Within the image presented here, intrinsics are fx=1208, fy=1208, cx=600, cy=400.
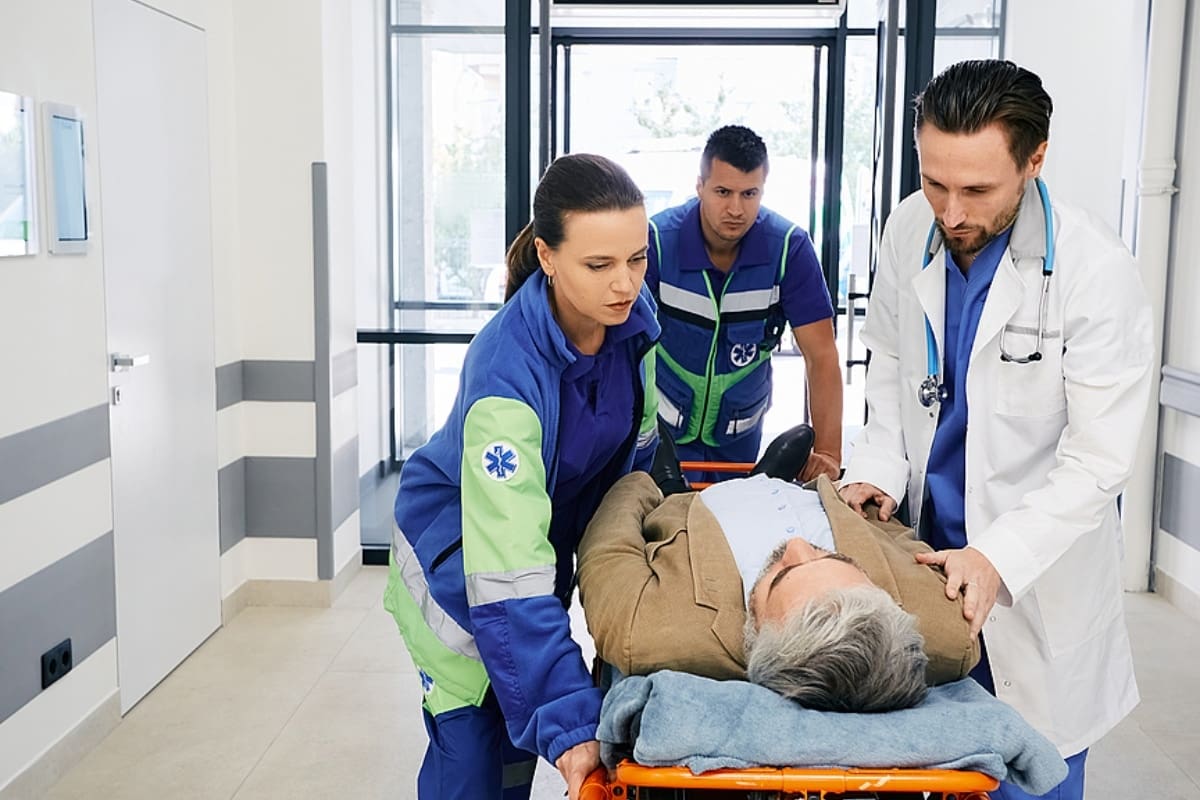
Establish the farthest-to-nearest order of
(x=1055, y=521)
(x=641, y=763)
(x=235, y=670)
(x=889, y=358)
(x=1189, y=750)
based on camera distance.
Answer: (x=235, y=670)
(x=1189, y=750)
(x=889, y=358)
(x=1055, y=521)
(x=641, y=763)

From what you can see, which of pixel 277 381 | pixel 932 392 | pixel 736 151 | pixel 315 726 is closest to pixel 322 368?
pixel 277 381

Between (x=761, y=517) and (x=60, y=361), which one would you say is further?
(x=60, y=361)

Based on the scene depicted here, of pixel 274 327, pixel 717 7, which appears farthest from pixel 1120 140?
pixel 274 327

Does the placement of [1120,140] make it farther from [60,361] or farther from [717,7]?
[60,361]

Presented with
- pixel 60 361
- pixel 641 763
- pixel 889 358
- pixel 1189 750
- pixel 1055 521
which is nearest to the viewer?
pixel 641 763

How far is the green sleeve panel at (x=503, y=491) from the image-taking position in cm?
157

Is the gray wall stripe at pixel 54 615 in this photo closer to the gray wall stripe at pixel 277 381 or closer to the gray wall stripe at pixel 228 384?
the gray wall stripe at pixel 228 384

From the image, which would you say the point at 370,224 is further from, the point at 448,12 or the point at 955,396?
the point at 955,396

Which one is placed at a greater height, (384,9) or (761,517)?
(384,9)

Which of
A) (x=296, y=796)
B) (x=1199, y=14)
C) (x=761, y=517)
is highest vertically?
(x=1199, y=14)

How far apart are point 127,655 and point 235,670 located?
1.36 ft

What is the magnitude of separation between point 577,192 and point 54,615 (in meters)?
1.83

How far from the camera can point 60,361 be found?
2.81 metres

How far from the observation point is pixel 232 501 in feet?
13.1
